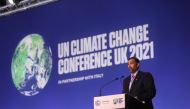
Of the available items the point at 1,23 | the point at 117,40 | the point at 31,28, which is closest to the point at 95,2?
the point at 117,40

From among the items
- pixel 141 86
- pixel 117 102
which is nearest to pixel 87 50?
pixel 141 86

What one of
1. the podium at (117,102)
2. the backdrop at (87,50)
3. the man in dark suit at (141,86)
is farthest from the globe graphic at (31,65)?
the podium at (117,102)

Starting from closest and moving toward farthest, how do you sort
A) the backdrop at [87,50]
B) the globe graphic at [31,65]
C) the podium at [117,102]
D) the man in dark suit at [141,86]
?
the podium at [117,102]
the man in dark suit at [141,86]
the backdrop at [87,50]
the globe graphic at [31,65]

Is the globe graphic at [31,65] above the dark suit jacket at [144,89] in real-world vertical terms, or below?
above

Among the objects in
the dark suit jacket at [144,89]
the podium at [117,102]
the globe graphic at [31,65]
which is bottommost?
the podium at [117,102]

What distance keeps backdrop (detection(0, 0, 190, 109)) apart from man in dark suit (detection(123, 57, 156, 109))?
49.6 inches

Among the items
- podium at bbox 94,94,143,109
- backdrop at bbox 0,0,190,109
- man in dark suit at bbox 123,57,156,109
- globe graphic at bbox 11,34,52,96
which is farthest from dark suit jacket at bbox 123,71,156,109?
globe graphic at bbox 11,34,52,96

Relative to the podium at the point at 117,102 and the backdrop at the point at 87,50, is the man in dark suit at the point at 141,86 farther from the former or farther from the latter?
the backdrop at the point at 87,50

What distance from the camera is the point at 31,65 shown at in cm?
951

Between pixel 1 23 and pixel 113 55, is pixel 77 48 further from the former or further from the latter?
pixel 1 23

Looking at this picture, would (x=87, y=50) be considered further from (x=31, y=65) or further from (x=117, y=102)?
(x=117, y=102)

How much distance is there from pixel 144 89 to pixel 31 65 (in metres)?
3.81

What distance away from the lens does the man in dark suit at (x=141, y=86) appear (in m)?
5.96

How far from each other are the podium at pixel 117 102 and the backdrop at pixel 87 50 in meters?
1.86
